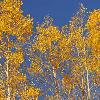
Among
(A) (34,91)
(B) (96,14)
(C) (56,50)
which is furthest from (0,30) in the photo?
(B) (96,14)

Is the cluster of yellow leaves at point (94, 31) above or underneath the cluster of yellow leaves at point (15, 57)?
above

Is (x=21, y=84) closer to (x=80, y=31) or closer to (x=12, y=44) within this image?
(x=12, y=44)

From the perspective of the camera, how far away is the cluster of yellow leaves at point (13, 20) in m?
20.0

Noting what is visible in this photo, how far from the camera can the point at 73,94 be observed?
24.0 meters

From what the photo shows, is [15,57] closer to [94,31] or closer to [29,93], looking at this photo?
[29,93]

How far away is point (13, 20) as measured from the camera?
2042 centimetres

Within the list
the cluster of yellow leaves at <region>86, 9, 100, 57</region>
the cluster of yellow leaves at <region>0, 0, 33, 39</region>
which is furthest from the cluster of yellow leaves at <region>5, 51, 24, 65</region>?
the cluster of yellow leaves at <region>86, 9, 100, 57</region>

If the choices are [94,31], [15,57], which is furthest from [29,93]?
[94,31]

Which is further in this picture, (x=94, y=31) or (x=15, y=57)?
(x=94, y=31)

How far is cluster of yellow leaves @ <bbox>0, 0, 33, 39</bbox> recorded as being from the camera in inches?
789

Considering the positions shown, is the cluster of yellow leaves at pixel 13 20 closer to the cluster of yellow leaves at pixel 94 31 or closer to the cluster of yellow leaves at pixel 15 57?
the cluster of yellow leaves at pixel 15 57

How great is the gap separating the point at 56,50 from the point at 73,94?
278cm

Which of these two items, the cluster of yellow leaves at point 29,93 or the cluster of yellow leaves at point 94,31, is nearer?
the cluster of yellow leaves at point 29,93

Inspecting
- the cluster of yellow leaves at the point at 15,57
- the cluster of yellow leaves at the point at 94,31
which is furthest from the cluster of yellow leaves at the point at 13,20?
the cluster of yellow leaves at the point at 94,31
